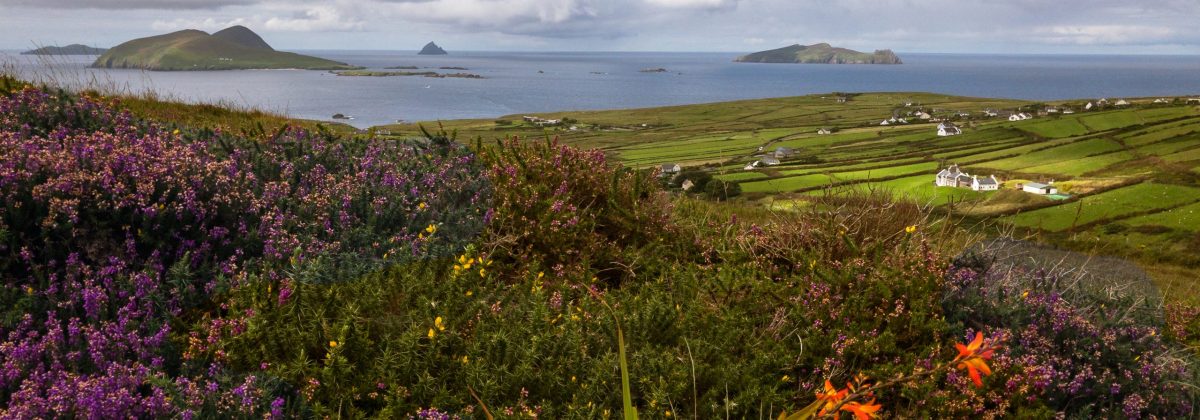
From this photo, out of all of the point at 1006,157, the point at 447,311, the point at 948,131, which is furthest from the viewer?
the point at 948,131

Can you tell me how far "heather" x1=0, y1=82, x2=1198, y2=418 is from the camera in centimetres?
310

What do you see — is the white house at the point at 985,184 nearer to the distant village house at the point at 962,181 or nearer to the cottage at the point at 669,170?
the distant village house at the point at 962,181

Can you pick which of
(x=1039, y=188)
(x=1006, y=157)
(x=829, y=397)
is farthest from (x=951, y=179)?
(x=829, y=397)

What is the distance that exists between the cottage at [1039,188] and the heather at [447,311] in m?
40.6

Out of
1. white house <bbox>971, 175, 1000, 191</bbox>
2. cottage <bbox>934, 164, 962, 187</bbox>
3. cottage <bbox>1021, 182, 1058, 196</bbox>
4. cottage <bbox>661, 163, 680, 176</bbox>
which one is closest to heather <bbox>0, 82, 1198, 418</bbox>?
cottage <bbox>661, 163, 680, 176</bbox>

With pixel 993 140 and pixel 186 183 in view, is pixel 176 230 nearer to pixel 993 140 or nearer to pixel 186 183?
pixel 186 183

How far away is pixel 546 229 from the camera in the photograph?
17.9ft

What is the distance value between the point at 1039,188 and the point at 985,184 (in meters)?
4.18

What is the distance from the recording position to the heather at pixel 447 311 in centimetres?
310

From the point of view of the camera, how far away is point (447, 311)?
360 cm

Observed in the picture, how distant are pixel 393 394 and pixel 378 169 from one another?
302 cm

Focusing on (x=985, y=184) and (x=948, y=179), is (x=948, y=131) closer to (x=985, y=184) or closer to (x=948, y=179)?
(x=985, y=184)

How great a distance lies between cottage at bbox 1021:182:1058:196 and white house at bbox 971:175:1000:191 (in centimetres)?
192

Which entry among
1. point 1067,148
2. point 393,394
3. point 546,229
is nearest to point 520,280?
point 546,229
